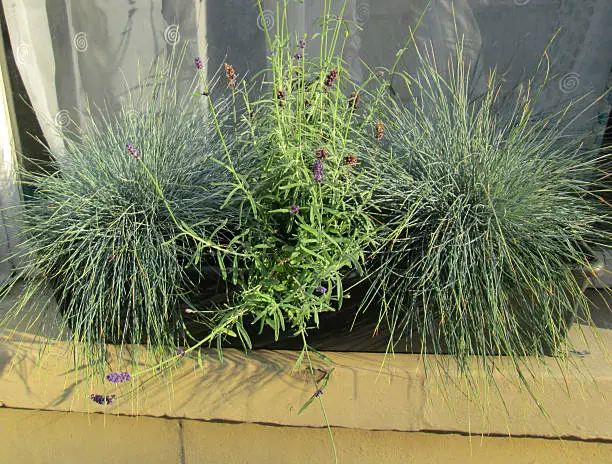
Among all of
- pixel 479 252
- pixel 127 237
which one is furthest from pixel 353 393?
pixel 127 237

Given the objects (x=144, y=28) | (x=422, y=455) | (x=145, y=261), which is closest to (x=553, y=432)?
(x=422, y=455)

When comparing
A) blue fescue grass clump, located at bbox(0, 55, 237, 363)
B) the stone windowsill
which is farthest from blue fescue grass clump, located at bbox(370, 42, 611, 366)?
blue fescue grass clump, located at bbox(0, 55, 237, 363)

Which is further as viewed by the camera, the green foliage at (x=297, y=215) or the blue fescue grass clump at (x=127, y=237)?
the blue fescue grass clump at (x=127, y=237)

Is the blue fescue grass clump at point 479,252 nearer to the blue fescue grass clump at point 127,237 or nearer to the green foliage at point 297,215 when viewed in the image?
the green foliage at point 297,215

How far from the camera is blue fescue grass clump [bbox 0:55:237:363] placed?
3.59 ft

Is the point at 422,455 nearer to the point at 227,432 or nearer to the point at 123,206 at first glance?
the point at 227,432

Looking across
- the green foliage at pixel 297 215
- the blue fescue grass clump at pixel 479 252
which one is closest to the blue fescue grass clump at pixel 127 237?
the green foliage at pixel 297 215

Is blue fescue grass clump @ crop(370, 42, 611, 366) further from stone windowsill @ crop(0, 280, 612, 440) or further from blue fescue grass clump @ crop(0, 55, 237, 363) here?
blue fescue grass clump @ crop(0, 55, 237, 363)

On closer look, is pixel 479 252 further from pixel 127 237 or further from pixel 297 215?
pixel 127 237

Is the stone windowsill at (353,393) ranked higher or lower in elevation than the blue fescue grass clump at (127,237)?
lower

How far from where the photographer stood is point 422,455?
4.00ft

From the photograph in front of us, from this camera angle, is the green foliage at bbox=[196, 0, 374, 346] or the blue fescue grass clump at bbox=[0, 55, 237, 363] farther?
the blue fescue grass clump at bbox=[0, 55, 237, 363]

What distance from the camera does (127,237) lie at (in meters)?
1.12

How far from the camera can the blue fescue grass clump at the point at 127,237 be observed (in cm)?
109
